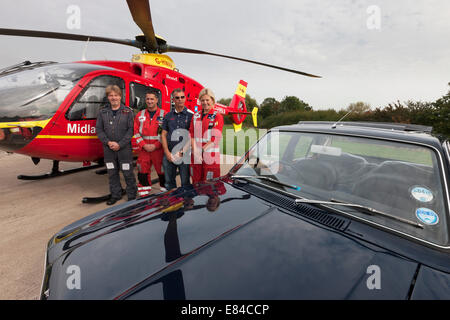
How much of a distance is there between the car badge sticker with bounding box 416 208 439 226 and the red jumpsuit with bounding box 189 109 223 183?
241cm

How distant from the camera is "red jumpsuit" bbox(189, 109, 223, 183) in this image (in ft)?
10.6

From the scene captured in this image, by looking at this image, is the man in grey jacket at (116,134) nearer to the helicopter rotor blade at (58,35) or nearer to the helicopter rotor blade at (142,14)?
Result: the helicopter rotor blade at (142,14)

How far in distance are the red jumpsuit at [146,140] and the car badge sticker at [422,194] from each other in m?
3.44

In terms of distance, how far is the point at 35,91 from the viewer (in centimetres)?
326

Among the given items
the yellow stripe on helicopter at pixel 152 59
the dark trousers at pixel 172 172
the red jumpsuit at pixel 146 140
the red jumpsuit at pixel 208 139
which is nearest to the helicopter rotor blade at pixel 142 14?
the yellow stripe on helicopter at pixel 152 59

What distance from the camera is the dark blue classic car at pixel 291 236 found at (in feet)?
2.88

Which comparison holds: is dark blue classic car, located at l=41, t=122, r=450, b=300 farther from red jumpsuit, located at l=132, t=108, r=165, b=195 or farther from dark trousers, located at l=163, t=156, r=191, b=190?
red jumpsuit, located at l=132, t=108, r=165, b=195

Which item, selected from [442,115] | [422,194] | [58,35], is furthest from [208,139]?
[442,115]

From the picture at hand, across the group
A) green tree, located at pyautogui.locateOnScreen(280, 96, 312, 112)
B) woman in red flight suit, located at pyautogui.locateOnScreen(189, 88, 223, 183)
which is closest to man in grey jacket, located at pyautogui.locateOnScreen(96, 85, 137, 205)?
woman in red flight suit, located at pyautogui.locateOnScreen(189, 88, 223, 183)

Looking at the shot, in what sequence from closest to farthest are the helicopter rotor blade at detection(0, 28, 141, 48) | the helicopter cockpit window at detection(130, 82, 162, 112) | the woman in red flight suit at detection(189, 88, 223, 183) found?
1. the woman in red flight suit at detection(189, 88, 223, 183)
2. the helicopter rotor blade at detection(0, 28, 141, 48)
3. the helicopter cockpit window at detection(130, 82, 162, 112)

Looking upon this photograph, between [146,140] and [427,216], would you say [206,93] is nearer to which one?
[146,140]

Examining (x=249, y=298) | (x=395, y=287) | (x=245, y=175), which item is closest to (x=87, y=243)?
(x=249, y=298)

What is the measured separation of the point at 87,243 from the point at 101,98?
11.2 feet

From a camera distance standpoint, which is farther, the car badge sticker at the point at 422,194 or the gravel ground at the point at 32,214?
the gravel ground at the point at 32,214
